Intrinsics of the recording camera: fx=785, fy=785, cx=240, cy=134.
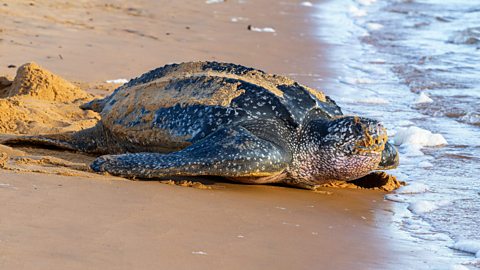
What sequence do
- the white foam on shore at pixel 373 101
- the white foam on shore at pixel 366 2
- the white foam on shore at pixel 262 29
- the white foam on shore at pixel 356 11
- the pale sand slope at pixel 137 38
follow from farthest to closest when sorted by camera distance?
the white foam on shore at pixel 366 2 → the white foam on shore at pixel 356 11 → the white foam on shore at pixel 262 29 → the pale sand slope at pixel 137 38 → the white foam on shore at pixel 373 101

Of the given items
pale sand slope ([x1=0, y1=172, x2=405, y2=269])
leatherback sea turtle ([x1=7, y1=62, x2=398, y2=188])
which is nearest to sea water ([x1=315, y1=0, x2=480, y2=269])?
pale sand slope ([x1=0, y1=172, x2=405, y2=269])

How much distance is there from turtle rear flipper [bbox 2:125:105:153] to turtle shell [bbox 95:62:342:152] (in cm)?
9

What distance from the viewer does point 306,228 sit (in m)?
3.38

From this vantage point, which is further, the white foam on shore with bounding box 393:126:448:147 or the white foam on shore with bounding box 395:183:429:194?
the white foam on shore with bounding box 393:126:448:147

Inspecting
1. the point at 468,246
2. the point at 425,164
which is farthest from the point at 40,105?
the point at 468,246

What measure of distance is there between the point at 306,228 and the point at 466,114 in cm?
348

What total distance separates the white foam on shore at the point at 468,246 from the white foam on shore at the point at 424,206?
0.54 meters

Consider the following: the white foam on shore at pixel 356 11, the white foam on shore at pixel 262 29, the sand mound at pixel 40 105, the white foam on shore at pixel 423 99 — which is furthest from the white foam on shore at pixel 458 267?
the white foam on shore at pixel 356 11

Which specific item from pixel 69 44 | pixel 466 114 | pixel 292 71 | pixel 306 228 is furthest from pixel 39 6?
pixel 306 228

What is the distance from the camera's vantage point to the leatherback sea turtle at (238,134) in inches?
152

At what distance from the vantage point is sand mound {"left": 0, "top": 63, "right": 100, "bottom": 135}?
495cm

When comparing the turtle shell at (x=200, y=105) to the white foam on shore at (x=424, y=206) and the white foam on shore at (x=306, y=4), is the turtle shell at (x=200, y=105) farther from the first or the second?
the white foam on shore at (x=306, y=4)

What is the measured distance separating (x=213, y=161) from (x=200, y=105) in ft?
1.67

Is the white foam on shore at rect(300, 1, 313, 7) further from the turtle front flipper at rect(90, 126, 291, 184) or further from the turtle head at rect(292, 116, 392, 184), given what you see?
the turtle front flipper at rect(90, 126, 291, 184)
